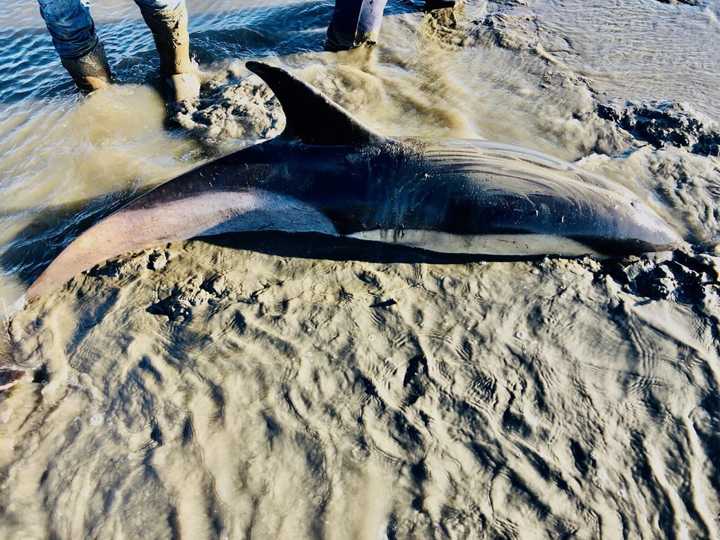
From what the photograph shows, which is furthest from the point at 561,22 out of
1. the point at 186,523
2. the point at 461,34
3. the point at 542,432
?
the point at 186,523

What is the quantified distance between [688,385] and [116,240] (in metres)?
4.34

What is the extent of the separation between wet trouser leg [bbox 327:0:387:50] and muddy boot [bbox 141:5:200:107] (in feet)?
6.20

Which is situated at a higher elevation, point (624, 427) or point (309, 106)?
point (309, 106)

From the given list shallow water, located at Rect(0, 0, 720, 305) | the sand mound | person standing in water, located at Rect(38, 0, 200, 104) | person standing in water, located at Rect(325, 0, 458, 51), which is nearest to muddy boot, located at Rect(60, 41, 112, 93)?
person standing in water, located at Rect(38, 0, 200, 104)

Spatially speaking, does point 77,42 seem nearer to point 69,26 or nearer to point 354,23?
point 69,26

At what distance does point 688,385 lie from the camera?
320 centimetres

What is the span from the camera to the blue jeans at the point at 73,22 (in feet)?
17.5

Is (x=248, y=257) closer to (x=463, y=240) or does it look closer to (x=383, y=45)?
(x=463, y=240)

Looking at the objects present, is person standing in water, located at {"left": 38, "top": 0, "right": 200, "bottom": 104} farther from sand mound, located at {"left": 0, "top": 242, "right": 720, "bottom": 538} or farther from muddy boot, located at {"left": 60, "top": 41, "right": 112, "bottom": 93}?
sand mound, located at {"left": 0, "top": 242, "right": 720, "bottom": 538}

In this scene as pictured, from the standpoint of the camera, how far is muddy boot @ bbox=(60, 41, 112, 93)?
18.9 feet

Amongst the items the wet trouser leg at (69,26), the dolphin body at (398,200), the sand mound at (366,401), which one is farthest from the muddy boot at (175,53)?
the sand mound at (366,401)

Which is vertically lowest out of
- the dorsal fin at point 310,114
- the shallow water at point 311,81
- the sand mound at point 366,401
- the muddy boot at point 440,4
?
the sand mound at point 366,401

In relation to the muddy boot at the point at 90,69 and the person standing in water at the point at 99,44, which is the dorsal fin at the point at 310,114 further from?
the muddy boot at the point at 90,69

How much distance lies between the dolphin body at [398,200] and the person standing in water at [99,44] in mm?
2273
